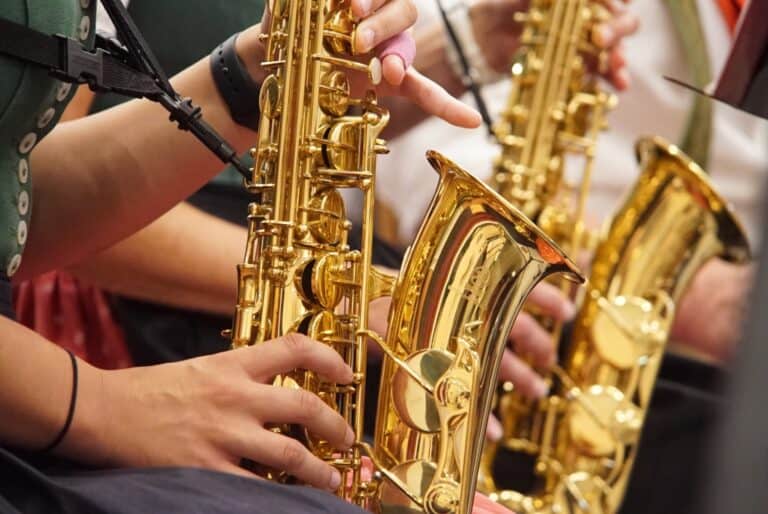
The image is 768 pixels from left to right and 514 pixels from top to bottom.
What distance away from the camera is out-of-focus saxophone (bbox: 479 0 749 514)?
7.31 ft

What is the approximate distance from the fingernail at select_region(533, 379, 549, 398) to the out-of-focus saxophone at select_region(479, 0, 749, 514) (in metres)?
0.04

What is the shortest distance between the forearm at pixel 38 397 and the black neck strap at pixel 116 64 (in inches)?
9.5

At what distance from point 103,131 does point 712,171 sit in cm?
192

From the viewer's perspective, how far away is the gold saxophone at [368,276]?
126cm

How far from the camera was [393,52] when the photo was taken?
→ 1.35 m

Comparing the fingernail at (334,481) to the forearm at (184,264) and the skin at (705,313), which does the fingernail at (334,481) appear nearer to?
the forearm at (184,264)

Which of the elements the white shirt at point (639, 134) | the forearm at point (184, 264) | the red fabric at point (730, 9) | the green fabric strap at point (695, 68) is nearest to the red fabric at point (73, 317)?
the forearm at point (184, 264)

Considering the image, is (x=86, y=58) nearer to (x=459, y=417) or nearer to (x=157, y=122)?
(x=157, y=122)

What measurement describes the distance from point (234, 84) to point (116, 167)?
0.54ft

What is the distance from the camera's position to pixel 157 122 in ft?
4.81

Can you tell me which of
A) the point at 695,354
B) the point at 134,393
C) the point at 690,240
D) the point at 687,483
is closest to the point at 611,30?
the point at 690,240

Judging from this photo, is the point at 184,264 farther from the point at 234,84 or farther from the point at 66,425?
the point at 66,425

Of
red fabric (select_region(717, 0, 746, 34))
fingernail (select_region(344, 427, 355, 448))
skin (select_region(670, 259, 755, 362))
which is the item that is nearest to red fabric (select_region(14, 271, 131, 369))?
fingernail (select_region(344, 427, 355, 448))

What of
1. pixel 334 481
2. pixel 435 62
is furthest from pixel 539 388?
pixel 334 481
